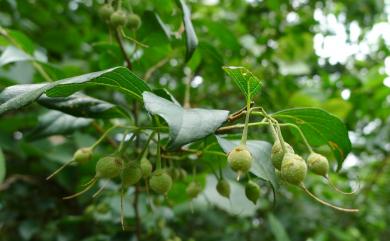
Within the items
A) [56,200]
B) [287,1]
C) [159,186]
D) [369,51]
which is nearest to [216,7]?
[287,1]

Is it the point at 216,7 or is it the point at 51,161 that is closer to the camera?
the point at 51,161

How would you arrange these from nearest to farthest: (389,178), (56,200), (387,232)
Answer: (56,200) < (389,178) < (387,232)

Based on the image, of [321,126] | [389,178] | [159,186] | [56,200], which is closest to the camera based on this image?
[159,186]

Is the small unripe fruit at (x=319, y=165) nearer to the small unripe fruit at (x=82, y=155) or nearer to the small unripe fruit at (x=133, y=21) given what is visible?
the small unripe fruit at (x=82, y=155)

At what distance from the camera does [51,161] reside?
6.88 feet

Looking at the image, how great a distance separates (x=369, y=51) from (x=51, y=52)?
193cm

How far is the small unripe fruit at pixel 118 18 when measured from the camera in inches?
46.8

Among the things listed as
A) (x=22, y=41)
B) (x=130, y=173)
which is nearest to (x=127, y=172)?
(x=130, y=173)

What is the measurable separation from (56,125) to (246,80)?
694 mm

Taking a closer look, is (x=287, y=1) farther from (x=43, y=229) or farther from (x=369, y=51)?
(x=43, y=229)

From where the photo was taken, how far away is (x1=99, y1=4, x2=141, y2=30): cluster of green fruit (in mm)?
1191

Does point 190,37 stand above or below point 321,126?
above

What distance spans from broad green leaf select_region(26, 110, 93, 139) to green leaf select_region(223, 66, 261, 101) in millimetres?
628

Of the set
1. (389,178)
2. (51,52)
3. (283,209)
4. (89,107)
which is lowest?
(389,178)
